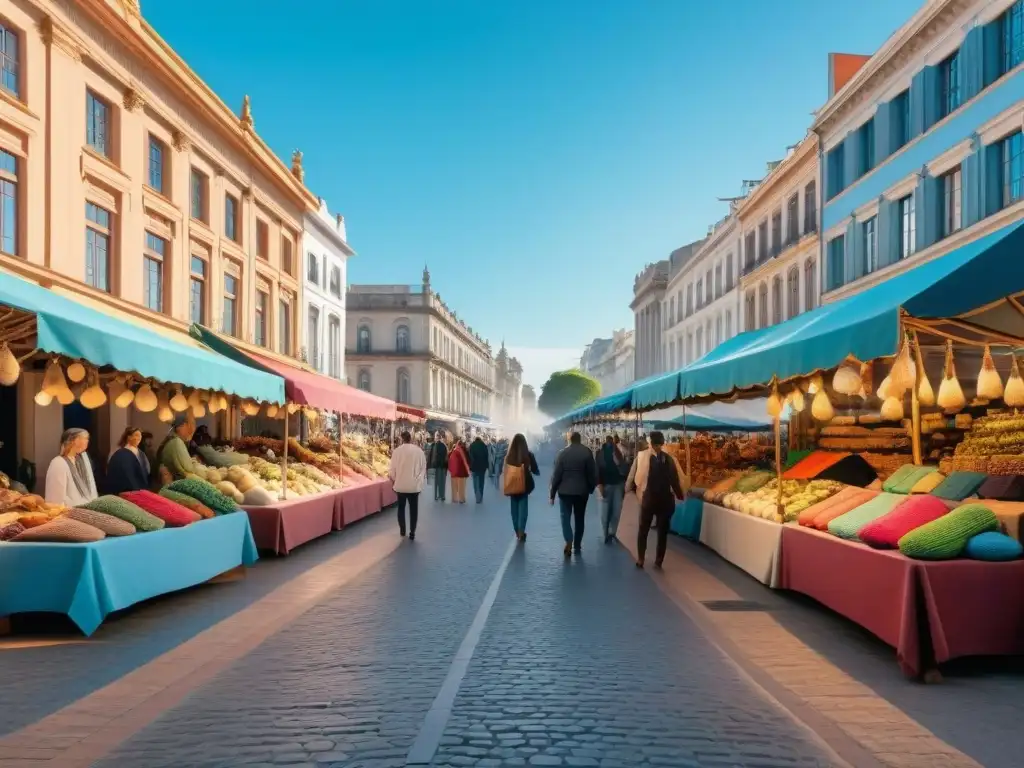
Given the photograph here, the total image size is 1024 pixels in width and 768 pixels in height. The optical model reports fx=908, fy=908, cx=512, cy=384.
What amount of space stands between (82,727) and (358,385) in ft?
231

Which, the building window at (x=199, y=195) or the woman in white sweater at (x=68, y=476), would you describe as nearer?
the woman in white sweater at (x=68, y=476)

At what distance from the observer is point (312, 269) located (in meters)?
38.4

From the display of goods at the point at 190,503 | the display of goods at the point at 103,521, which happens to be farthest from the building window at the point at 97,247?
the display of goods at the point at 103,521

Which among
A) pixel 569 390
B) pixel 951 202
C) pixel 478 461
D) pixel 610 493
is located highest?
pixel 951 202

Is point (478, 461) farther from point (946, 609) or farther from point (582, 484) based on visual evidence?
point (946, 609)

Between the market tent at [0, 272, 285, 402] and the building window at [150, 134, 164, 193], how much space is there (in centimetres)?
1192

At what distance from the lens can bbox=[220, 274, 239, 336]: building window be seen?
91.6 feet

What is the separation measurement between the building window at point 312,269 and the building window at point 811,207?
1985 cm

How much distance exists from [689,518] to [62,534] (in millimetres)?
10562

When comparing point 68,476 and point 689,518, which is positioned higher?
point 68,476

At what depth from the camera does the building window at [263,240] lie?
1249 inches

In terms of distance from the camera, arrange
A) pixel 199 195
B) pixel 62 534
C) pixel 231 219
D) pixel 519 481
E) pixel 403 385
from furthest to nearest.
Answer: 1. pixel 403 385
2. pixel 231 219
3. pixel 199 195
4. pixel 519 481
5. pixel 62 534


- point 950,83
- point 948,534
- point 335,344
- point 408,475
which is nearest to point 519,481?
point 408,475

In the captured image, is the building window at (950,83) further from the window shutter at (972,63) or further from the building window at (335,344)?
the building window at (335,344)
